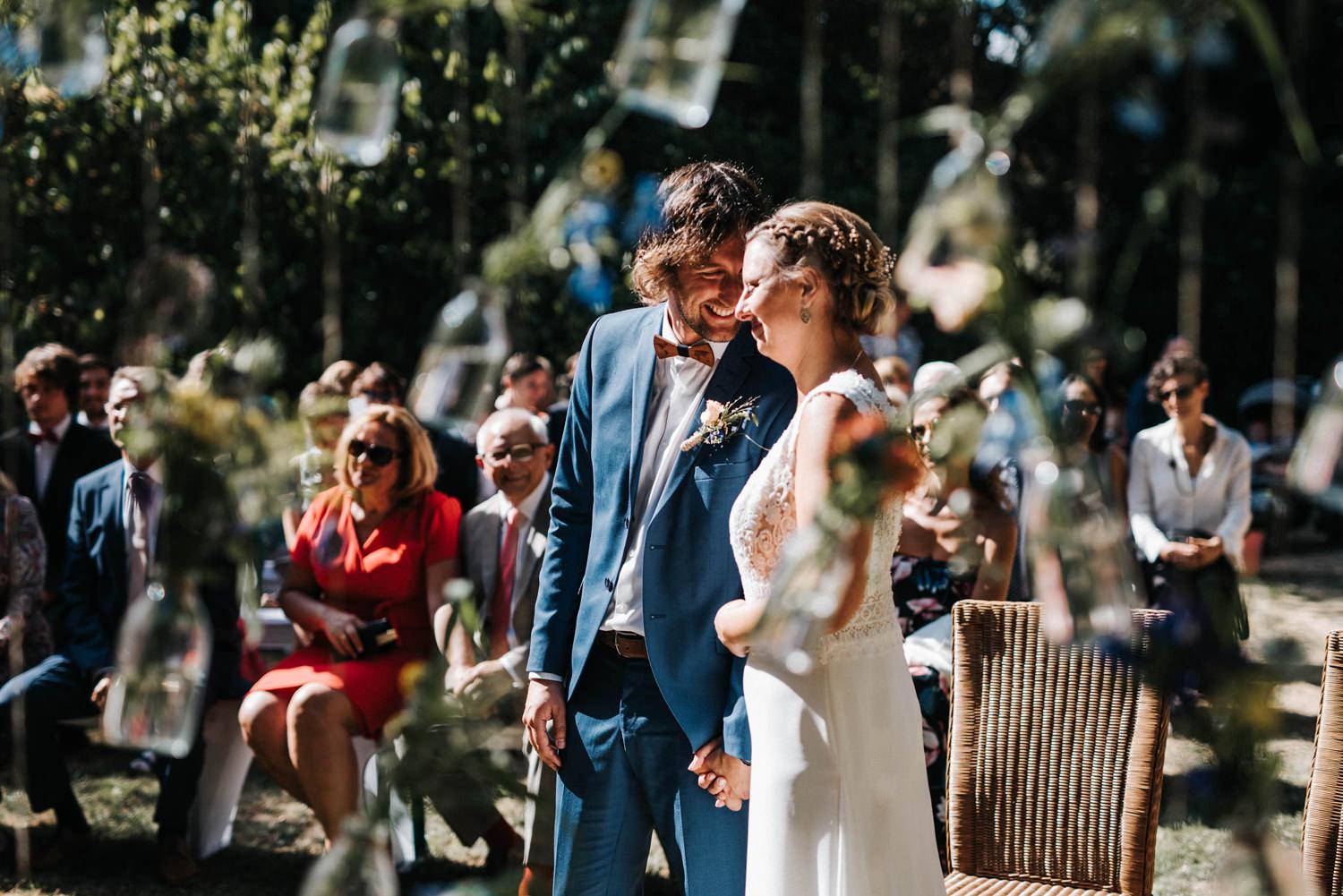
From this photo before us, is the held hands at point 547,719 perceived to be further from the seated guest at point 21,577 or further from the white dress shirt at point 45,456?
the white dress shirt at point 45,456

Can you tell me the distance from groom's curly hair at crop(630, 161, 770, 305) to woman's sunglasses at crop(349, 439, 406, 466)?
2.29 meters

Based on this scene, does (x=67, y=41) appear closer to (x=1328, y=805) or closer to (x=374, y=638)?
(x=1328, y=805)

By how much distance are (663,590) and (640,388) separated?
44cm

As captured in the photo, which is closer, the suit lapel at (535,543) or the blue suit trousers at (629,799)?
the blue suit trousers at (629,799)

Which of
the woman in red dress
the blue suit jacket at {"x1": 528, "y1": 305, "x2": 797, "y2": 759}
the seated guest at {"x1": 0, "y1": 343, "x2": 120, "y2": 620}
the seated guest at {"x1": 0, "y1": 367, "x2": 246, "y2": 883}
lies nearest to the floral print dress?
the woman in red dress

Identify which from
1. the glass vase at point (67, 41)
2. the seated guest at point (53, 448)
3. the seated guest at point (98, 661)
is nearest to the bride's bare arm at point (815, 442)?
Answer: the glass vase at point (67, 41)

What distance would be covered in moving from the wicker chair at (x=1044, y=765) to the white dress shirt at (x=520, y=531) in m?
1.97

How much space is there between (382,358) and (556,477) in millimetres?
7828

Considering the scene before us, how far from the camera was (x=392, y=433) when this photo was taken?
4.68 m

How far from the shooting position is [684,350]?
8.60 feet

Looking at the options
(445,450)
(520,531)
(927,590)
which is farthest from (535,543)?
(445,450)

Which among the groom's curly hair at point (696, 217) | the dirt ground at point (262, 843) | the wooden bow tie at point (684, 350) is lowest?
the dirt ground at point (262, 843)

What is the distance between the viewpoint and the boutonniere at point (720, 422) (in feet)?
8.30

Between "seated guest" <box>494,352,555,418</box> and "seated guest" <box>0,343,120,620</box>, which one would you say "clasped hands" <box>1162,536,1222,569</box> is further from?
"seated guest" <box>0,343,120,620</box>
